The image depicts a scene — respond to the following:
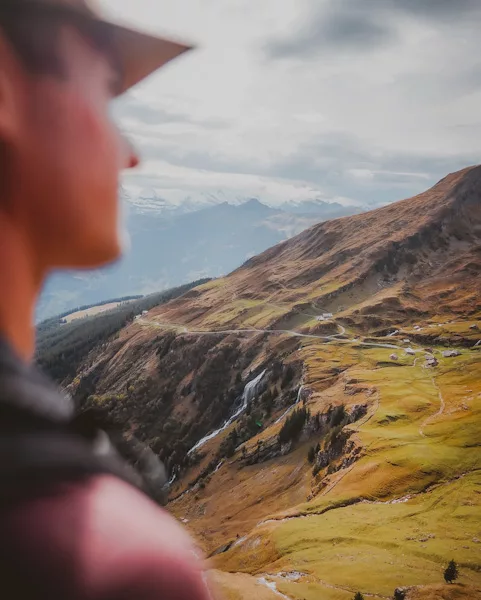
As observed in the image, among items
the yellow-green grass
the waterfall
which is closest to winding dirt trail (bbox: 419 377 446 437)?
the yellow-green grass

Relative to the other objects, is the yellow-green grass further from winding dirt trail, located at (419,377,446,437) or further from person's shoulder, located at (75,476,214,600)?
person's shoulder, located at (75,476,214,600)

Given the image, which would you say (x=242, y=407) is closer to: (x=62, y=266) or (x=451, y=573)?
(x=451, y=573)

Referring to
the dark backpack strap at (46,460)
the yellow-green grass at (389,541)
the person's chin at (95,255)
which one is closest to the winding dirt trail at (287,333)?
the yellow-green grass at (389,541)

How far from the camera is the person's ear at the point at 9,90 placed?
1911mm

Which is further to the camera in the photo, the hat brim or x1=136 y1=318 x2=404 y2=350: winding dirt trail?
x1=136 y1=318 x2=404 y2=350: winding dirt trail

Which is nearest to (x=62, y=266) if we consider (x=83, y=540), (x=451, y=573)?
(x=83, y=540)

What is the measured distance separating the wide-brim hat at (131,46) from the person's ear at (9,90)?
365mm

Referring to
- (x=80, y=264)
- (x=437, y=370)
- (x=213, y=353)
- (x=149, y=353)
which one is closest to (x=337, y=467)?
(x=437, y=370)

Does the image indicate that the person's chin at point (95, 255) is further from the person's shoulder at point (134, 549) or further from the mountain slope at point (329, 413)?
the person's shoulder at point (134, 549)

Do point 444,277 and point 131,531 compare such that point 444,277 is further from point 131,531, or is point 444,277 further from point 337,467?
point 131,531

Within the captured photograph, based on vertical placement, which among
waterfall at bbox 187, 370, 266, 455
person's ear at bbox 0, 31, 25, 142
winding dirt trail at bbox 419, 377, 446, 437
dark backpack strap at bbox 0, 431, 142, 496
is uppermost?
person's ear at bbox 0, 31, 25, 142

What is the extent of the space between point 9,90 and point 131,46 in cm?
87

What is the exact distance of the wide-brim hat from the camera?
2283 mm

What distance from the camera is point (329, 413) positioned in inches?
2911
